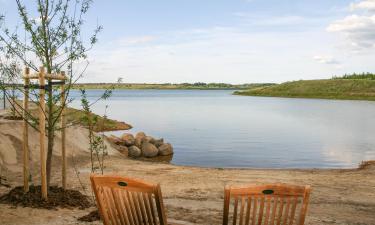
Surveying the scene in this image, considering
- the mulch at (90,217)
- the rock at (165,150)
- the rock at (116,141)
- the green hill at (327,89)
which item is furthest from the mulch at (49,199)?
the green hill at (327,89)

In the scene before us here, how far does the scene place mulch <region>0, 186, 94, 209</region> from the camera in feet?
32.7

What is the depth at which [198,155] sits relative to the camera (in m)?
27.3

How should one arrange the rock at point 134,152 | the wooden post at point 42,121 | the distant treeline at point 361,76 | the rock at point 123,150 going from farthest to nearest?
the distant treeline at point 361,76 → the rock at point 134,152 → the rock at point 123,150 → the wooden post at point 42,121

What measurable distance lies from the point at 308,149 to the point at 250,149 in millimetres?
4492

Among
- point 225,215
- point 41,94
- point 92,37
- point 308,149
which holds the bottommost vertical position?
point 308,149

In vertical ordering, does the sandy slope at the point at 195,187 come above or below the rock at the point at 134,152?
above

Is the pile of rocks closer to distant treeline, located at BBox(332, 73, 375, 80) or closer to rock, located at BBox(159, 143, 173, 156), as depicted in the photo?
A: rock, located at BBox(159, 143, 173, 156)

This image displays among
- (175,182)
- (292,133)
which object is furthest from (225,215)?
(292,133)

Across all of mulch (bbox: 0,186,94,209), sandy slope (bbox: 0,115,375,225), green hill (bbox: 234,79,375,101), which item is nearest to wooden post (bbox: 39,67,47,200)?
mulch (bbox: 0,186,94,209)

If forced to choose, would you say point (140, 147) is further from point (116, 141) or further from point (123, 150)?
point (123, 150)

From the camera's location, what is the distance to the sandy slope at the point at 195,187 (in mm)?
9641

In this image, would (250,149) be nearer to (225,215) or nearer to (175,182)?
(175,182)

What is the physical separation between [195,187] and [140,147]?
13.5 meters

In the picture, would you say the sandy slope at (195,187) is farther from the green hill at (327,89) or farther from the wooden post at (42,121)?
the green hill at (327,89)
